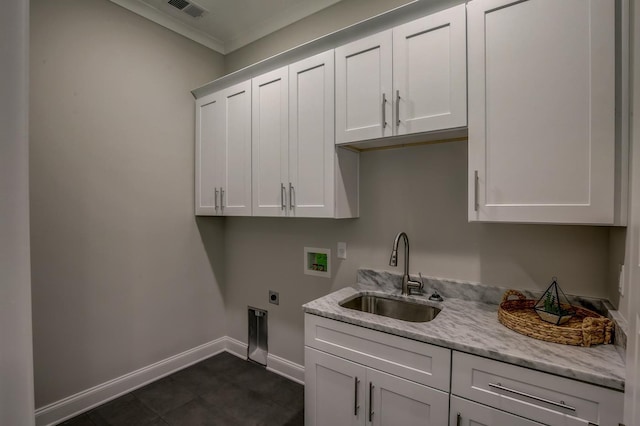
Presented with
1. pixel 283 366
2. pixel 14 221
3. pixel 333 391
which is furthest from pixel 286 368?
pixel 14 221

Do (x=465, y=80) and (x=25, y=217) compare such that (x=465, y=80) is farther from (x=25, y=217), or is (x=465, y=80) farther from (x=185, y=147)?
(x=185, y=147)

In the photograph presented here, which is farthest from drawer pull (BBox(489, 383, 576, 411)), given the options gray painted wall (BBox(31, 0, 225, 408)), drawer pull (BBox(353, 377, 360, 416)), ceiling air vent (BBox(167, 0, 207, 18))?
ceiling air vent (BBox(167, 0, 207, 18))

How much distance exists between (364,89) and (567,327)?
154 centimetres

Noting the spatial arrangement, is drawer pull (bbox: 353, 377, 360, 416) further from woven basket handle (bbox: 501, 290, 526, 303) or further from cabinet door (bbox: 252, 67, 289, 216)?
cabinet door (bbox: 252, 67, 289, 216)

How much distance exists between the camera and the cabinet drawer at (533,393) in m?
1.08

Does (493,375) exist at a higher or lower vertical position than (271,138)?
lower

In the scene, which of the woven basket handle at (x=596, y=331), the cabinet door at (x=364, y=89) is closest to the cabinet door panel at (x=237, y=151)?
the cabinet door at (x=364, y=89)

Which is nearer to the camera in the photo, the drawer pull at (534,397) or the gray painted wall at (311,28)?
the drawer pull at (534,397)

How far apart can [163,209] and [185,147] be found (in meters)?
0.61

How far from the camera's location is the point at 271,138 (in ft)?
7.69

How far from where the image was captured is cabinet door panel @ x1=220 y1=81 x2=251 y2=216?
2.49 metres

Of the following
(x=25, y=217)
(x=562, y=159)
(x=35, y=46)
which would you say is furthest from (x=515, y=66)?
(x=35, y=46)

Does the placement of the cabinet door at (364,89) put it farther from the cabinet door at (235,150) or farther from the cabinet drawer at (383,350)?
the cabinet drawer at (383,350)

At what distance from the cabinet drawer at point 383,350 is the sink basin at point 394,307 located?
24 cm
